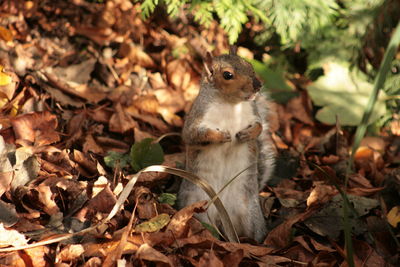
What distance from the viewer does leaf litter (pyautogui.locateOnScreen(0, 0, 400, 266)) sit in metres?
2.20

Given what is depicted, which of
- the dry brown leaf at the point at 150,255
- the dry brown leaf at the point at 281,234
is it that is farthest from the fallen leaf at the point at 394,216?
the dry brown leaf at the point at 150,255

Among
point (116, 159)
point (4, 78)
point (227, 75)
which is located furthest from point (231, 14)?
point (4, 78)

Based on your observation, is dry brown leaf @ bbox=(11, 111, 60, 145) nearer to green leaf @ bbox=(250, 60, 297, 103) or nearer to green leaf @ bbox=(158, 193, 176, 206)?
green leaf @ bbox=(158, 193, 176, 206)

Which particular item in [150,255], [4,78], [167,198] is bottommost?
[167,198]

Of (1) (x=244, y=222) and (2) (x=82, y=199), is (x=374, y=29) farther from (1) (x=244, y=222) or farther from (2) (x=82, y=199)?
(2) (x=82, y=199)

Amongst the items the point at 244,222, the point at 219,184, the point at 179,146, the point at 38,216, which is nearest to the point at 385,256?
the point at 244,222

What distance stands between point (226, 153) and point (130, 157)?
1.87 ft

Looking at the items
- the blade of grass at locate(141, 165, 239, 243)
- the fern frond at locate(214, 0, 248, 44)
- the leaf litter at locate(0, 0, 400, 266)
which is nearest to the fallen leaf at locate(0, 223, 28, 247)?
the leaf litter at locate(0, 0, 400, 266)

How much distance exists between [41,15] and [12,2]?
0.23 meters

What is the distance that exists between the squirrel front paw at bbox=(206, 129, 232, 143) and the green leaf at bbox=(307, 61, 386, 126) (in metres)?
1.38

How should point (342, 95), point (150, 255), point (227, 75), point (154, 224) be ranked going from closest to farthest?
point (150, 255)
point (154, 224)
point (227, 75)
point (342, 95)

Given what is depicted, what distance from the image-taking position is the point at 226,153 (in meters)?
2.73

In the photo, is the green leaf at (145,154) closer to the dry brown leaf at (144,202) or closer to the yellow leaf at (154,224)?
the dry brown leaf at (144,202)

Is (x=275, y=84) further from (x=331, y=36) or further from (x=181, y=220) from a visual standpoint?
(x=181, y=220)
